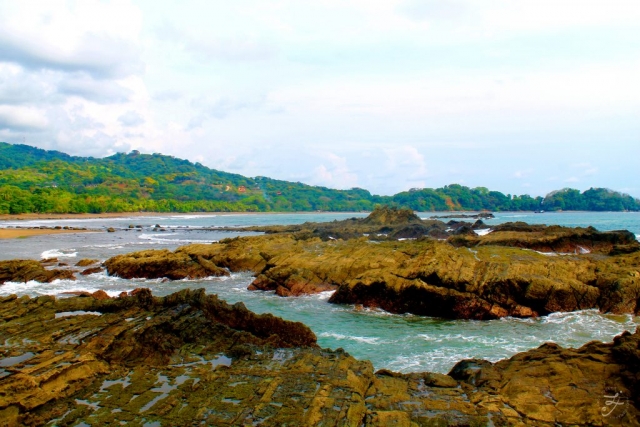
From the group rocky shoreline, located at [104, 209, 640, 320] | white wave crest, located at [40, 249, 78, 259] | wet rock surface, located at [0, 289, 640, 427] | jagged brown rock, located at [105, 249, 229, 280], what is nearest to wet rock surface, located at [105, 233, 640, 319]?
rocky shoreline, located at [104, 209, 640, 320]

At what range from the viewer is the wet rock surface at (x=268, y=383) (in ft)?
30.5

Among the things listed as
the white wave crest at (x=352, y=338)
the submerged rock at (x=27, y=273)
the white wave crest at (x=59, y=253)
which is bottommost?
the white wave crest at (x=352, y=338)

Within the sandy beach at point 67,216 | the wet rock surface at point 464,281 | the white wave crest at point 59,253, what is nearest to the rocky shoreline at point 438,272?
the wet rock surface at point 464,281

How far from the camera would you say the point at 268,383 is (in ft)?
35.2

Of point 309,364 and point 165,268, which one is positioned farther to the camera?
point 165,268

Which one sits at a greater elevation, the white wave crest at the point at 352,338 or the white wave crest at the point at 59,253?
the white wave crest at the point at 59,253

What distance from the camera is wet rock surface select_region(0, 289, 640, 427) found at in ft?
30.5

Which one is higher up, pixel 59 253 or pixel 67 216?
pixel 67 216

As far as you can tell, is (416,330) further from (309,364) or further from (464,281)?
(309,364)

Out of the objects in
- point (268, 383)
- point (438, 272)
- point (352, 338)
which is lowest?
point (352, 338)

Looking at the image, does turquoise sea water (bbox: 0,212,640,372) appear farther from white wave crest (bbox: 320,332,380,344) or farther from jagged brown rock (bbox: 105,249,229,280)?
jagged brown rock (bbox: 105,249,229,280)

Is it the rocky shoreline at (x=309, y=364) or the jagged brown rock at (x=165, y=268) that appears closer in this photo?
the rocky shoreline at (x=309, y=364)

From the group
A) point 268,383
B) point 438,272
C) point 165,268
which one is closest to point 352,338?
point 268,383

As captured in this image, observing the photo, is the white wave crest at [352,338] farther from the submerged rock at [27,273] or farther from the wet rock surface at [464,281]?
A: the submerged rock at [27,273]
